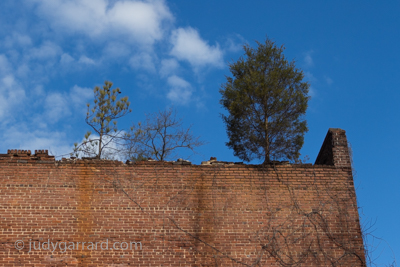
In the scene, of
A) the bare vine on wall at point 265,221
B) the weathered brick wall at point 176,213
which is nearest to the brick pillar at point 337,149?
the weathered brick wall at point 176,213

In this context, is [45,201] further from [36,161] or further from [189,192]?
[189,192]

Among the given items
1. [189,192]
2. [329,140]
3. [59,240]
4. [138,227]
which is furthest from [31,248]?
[329,140]

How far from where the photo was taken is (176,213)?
1050 cm

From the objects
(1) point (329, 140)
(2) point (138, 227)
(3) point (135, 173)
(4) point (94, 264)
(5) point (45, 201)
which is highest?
(1) point (329, 140)

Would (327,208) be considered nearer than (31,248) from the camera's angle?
No

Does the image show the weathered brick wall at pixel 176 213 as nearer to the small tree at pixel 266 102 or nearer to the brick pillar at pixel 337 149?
the brick pillar at pixel 337 149

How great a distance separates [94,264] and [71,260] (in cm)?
57

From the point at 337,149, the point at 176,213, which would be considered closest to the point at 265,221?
the point at 176,213

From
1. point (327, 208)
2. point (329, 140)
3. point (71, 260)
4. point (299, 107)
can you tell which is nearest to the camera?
point (71, 260)

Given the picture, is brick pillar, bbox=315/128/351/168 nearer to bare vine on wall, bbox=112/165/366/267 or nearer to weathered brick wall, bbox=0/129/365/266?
weathered brick wall, bbox=0/129/365/266

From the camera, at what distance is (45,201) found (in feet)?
34.2

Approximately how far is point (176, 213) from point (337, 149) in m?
4.85

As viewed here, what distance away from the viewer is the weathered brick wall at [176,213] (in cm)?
→ 1010

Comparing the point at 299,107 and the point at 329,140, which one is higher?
the point at 299,107
